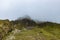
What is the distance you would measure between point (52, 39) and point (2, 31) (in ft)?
112

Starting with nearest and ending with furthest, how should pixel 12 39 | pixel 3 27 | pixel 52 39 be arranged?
pixel 12 39, pixel 52 39, pixel 3 27

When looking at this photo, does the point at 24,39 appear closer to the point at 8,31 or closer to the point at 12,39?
the point at 12,39

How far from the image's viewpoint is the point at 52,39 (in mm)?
137750

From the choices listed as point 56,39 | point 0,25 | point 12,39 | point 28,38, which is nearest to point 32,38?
point 28,38

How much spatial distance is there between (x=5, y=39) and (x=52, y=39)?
32063 millimetres

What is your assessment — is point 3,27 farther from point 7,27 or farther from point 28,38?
point 28,38

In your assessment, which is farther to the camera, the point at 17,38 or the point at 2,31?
the point at 2,31

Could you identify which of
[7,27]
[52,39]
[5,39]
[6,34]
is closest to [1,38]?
[5,39]

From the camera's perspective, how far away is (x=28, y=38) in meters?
127

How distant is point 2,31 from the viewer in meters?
139

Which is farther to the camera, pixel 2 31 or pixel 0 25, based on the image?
pixel 0 25

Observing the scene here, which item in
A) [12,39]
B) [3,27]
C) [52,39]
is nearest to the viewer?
[12,39]

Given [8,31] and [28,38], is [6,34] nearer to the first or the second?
[8,31]

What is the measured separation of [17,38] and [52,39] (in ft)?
82.4
